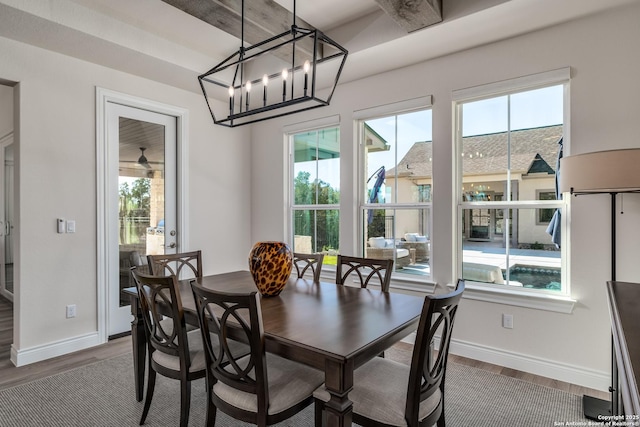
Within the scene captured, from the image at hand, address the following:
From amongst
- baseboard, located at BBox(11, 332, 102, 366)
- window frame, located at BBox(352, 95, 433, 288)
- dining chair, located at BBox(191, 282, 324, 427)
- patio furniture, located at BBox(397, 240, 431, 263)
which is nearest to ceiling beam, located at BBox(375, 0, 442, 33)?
window frame, located at BBox(352, 95, 433, 288)

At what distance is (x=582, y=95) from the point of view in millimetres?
2607

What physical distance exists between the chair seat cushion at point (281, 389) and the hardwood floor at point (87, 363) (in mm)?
1808

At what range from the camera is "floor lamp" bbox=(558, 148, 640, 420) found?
77.0 inches

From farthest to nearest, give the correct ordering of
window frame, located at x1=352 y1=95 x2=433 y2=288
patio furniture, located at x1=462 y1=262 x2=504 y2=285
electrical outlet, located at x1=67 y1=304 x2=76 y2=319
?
window frame, located at x1=352 y1=95 x2=433 y2=288 < electrical outlet, located at x1=67 y1=304 x2=76 y2=319 < patio furniture, located at x1=462 y1=262 x2=504 y2=285

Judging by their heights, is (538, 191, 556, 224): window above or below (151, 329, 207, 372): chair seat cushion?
above

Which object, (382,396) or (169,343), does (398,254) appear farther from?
(169,343)

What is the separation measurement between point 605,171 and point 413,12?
158 centimetres

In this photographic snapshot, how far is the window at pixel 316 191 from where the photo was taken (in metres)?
4.16

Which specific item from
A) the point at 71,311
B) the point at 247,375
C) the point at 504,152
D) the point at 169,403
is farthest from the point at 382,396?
the point at 71,311

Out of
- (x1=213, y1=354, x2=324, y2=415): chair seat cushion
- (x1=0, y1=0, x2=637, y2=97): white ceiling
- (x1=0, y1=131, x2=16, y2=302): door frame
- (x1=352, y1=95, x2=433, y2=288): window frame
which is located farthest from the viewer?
(x1=0, y1=131, x2=16, y2=302): door frame

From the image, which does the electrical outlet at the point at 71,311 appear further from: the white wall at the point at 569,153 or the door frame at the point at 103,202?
the white wall at the point at 569,153

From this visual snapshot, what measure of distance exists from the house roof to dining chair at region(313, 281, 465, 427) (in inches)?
68.7

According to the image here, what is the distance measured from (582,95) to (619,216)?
2.95 feet

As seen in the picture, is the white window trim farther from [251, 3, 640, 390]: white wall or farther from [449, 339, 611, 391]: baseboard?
[449, 339, 611, 391]: baseboard
